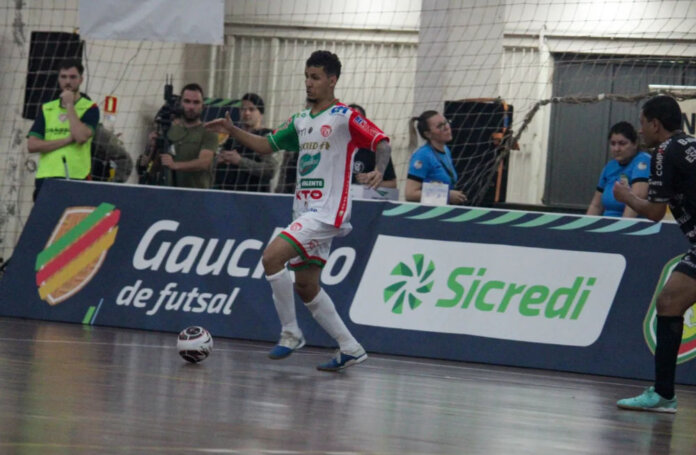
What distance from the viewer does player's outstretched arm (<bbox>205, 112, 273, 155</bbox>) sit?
8.23 m

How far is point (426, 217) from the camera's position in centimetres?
979

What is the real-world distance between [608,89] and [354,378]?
1175 centimetres

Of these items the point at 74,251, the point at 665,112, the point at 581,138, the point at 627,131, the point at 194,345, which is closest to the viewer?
the point at 665,112

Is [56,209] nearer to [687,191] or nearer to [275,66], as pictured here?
[687,191]

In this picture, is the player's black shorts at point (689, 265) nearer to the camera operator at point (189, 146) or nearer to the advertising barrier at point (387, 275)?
the advertising barrier at point (387, 275)

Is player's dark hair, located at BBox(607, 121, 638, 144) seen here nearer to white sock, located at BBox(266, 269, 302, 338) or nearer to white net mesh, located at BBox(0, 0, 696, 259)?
white sock, located at BBox(266, 269, 302, 338)

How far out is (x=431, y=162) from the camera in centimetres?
1058

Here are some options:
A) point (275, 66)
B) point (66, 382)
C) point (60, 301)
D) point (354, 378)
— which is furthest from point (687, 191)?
point (275, 66)

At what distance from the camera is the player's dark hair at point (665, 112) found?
7156 millimetres

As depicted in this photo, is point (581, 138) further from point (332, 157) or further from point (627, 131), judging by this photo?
point (332, 157)

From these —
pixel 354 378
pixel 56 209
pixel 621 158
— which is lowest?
pixel 354 378

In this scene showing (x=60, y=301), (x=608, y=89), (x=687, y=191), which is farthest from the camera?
(x=608, y=89)

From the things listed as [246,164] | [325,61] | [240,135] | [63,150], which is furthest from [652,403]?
[63,150]

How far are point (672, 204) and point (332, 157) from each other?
7.64 ft
